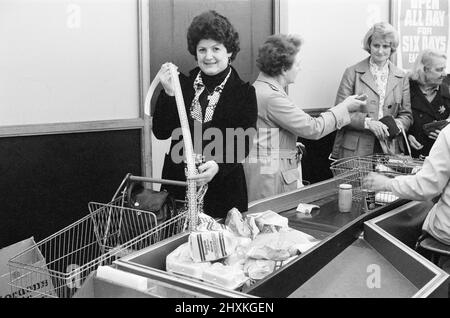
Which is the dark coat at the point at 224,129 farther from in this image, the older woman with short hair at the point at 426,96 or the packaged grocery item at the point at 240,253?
the older woman with short hair at the point at 426,96

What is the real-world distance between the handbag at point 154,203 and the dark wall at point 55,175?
1144 mm

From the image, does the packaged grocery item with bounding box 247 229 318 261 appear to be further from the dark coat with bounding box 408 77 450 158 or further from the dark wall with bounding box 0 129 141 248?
the dark coat with bounding box 408 77 450 158

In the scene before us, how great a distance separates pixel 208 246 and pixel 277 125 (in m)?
1.50

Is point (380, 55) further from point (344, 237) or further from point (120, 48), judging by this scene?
point (344, 237)

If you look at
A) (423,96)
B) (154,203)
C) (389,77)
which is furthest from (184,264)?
(423,96)

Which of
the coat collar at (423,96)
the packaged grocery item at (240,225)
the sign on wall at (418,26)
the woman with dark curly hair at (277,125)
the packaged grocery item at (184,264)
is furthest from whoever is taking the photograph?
the sign on wall at (418,26)

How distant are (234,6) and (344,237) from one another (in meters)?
2.58

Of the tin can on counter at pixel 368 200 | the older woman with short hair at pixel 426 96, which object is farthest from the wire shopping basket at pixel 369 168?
the older woman with short hair at pixel 426 96

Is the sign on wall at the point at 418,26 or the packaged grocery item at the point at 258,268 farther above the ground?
the sign on wall at the point at 418,26

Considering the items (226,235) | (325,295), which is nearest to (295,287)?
(325,295)

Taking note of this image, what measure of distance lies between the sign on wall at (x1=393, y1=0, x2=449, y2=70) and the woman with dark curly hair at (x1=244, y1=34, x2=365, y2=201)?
285 centimetres

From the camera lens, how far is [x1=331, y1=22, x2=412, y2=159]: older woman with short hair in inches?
165

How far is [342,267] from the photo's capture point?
1992mm

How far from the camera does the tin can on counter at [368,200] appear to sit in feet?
8.79
